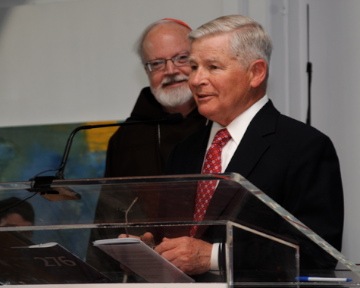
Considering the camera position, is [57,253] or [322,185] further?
[322,185]

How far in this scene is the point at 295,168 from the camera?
2701 millimetres

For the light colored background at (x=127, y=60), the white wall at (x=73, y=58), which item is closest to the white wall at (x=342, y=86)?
the light colored background at (x=127, y=60)

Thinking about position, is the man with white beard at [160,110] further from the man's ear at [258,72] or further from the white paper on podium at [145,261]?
the white paper on podium at [145,261]

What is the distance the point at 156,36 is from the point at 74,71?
1002mm

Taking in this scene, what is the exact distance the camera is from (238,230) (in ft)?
6.80

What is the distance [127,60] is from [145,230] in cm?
267

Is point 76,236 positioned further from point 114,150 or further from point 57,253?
point 114,150

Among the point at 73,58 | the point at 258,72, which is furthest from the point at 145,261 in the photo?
the point at 73,58

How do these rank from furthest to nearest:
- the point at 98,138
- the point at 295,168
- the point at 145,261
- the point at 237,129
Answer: the point at 98,138 < the point at 237,129 < the point at 295,168 < the point at 145,261

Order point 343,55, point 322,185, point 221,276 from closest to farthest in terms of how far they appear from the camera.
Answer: point 221,276
point 322,185
point 343,55

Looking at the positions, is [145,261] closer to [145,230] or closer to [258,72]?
[145,230]

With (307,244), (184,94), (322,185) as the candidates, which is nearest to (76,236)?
(307,244)

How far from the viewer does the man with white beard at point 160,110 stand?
3.83 m

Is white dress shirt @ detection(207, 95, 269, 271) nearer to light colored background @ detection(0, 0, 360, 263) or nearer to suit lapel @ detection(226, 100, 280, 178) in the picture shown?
suit lapel @ detection(226, 100, 280, 178)
